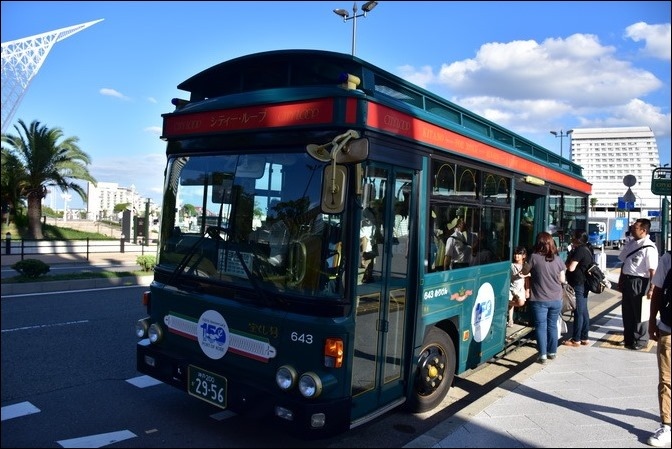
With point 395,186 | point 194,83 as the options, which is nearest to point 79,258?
point 194,83

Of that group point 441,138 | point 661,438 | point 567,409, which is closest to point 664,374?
point 661,438

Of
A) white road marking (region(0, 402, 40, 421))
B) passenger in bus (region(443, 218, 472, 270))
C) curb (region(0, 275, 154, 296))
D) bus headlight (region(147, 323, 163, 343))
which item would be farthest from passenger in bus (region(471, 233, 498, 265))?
curb (region(0, 275, 154, 296))

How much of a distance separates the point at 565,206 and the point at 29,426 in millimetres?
8331

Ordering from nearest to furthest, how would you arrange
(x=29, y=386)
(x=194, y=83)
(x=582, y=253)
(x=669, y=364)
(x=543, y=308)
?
(x=669, y=364) → (x=194, y=83) → (x=29, y=386) → (x=543, y=308) → (x=582, y=253)

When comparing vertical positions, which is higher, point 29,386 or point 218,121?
point 218,121

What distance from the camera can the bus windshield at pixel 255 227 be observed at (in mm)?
3828

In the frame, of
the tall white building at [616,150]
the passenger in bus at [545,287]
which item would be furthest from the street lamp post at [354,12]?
the passenger in bus at [545,287]

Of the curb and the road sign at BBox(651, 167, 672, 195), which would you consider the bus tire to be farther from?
the curb

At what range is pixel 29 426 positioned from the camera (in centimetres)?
449

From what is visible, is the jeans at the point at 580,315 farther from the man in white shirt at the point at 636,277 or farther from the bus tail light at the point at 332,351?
the bus tail light at the point at 332,351

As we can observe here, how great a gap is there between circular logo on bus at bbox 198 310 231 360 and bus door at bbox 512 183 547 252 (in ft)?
16.3

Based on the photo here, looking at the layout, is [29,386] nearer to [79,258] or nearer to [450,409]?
[450,409]

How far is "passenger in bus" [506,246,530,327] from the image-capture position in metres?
7.13

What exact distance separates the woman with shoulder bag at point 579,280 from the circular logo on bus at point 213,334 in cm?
585
